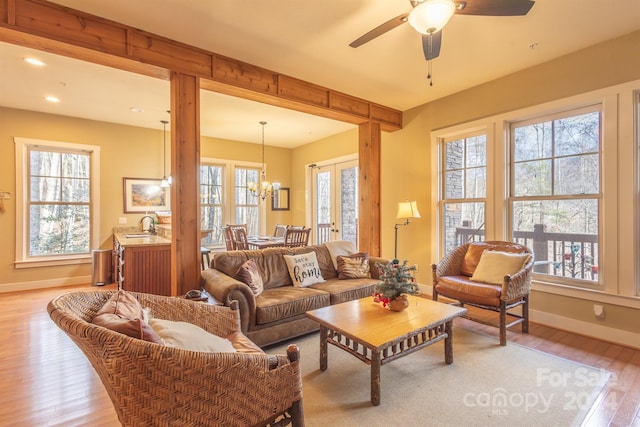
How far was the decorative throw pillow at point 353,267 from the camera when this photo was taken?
367cm

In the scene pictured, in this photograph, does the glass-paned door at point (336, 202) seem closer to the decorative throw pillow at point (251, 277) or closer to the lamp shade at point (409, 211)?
the lamp shade at point (409, 211)

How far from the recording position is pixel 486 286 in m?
2.98

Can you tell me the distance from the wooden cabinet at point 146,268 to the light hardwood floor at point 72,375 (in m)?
0.83

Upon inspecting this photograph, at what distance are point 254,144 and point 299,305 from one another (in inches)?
201

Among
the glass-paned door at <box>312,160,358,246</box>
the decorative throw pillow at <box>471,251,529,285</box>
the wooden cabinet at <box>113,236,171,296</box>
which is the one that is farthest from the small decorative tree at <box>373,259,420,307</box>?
the glass-paned door at <box>312,160,358,246</box>

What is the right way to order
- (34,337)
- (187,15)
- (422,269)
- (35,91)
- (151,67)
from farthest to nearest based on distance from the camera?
(422,269) → (35,91) → (34,337) → (151,67) → (187,15)

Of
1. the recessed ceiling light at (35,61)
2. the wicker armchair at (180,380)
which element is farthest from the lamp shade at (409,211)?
the recessed ceiling light at (35,61)

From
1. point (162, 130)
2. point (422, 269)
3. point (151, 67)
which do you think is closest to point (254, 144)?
point (162, 130)

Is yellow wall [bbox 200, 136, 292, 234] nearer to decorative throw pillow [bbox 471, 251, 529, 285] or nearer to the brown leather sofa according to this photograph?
the brown leather sofa

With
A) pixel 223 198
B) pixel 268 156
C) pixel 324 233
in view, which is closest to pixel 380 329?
pixel 324 233

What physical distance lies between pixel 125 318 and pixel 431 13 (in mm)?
2344

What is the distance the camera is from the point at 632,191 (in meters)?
2.83

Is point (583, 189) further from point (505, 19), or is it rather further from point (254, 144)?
point (254, 144)

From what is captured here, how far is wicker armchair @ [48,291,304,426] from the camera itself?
1.11 m
